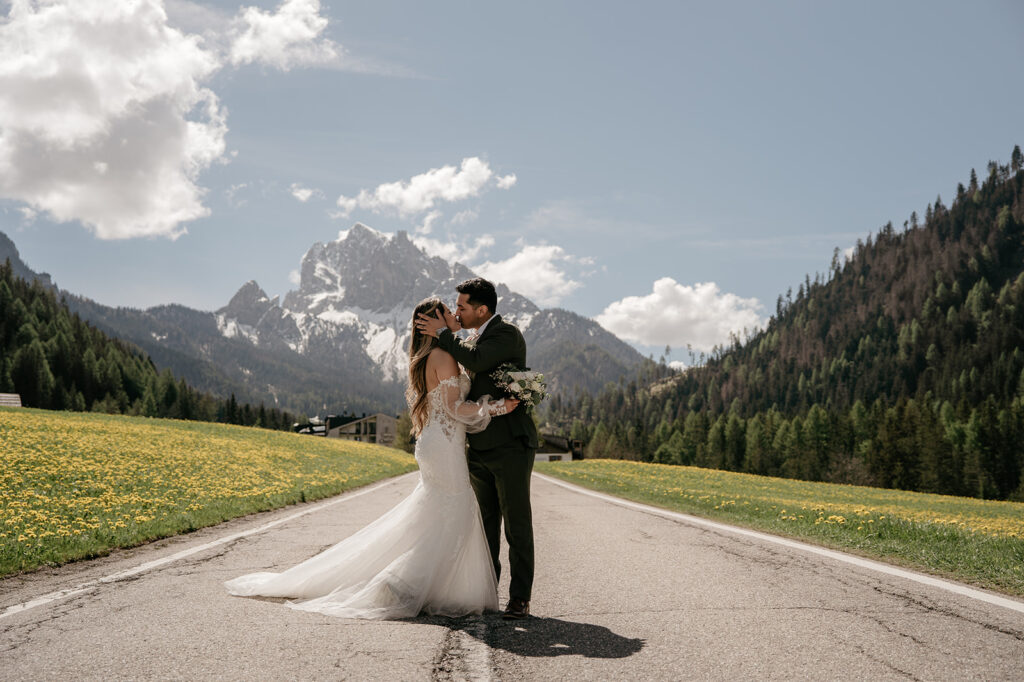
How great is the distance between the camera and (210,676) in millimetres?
3777

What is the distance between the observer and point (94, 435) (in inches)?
970

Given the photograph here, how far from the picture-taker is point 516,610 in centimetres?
541

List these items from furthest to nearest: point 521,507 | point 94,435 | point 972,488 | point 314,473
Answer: point 972,488 < point 314,473 < point 94,435 < point 521,507

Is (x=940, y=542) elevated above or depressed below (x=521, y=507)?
below

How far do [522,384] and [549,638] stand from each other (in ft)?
6.50

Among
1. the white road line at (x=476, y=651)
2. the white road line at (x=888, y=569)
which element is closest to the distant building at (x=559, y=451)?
the white road line at (x=888, y=569)

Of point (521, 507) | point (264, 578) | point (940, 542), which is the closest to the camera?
point (521, 507)

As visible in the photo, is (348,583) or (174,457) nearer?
(348,583)

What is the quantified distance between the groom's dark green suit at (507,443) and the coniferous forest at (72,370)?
320 feet

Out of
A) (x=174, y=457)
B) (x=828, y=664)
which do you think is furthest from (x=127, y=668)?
(x=174, y=457)

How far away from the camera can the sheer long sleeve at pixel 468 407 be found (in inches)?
219

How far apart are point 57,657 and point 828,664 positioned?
4775mm

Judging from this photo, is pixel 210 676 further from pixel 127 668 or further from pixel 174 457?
pixel 174 457

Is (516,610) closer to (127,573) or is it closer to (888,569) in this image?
(127,573)
